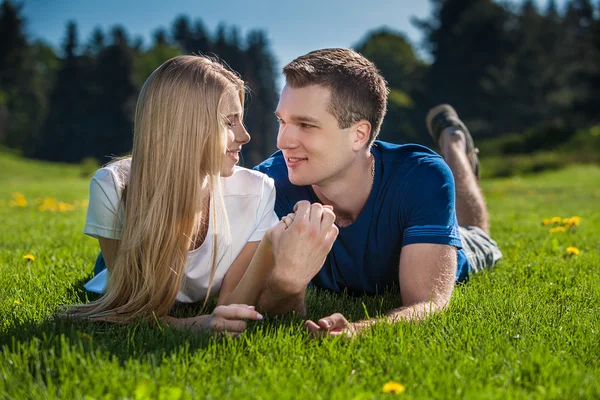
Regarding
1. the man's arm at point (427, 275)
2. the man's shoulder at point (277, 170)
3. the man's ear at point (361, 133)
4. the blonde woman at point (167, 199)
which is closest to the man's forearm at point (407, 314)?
the man's arm at point (427, 275)

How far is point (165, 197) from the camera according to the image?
301 cm

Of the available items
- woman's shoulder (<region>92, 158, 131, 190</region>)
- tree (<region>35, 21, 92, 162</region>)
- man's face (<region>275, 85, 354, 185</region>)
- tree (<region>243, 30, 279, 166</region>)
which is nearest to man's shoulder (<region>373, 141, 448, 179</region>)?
man's face (<region>275, 85, 354, 185</region>)

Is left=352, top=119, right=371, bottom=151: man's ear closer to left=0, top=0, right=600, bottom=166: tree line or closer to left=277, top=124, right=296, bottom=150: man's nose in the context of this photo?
left=277, top=124, right=296, bottom=150: man's nose

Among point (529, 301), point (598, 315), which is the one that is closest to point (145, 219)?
point (529, 301)

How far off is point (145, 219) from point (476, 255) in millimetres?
2541

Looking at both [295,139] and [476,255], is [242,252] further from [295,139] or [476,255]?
[476,255]

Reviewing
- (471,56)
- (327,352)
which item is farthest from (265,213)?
(471,56)

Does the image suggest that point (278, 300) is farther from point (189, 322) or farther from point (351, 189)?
point (351, 189)

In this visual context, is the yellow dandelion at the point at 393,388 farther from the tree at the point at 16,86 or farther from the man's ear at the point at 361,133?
the tree at the point at 16,86

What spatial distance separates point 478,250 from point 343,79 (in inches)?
74.6

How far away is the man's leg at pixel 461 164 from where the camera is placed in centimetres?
514

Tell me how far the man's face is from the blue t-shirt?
1.19 feet

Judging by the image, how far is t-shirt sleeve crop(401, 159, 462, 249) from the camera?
3146 millimetres

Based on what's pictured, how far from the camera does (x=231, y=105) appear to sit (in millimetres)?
3176
